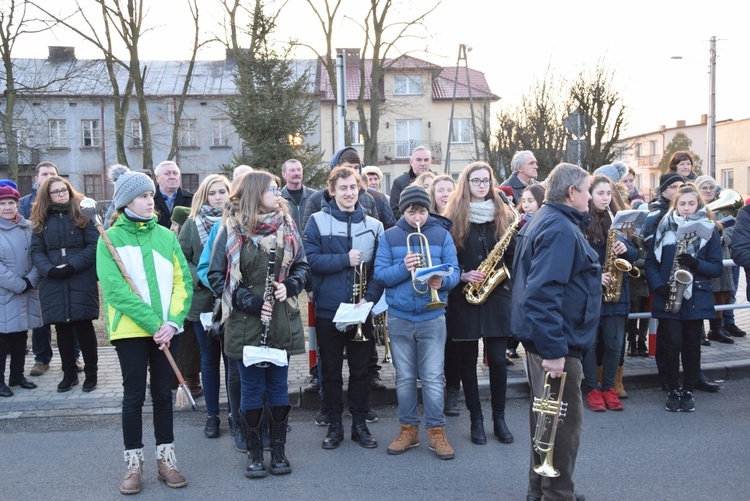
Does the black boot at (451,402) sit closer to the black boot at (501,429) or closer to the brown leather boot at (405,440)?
the black boot at (501,429)

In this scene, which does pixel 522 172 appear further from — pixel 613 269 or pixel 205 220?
pixel 205 220

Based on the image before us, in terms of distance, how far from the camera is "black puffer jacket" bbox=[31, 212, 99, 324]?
6918mm

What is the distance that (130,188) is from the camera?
4.85 metres

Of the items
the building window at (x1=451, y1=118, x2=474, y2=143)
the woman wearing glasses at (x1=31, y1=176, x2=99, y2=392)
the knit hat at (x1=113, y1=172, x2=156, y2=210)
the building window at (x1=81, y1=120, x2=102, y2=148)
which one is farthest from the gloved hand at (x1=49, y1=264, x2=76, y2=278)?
the building window at (x1=451, y1=118, x2=474, y2=143)

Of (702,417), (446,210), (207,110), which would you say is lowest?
(702,417)

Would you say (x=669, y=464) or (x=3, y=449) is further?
(x=3, y=449)

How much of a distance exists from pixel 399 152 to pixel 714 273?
1720 inches

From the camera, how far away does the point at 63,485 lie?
4.91m

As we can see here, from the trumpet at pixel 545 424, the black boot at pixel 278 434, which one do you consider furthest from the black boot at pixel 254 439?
the trumpet at pixel 545 424

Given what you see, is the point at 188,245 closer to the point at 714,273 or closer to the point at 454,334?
the point at 454,334

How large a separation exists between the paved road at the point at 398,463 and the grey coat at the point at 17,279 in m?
1.17

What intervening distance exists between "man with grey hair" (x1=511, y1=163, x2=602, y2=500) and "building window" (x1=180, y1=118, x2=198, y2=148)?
43.4 meters

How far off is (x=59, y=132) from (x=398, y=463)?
4582 cm

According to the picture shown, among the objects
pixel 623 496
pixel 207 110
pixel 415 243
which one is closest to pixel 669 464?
pixel 623 496
